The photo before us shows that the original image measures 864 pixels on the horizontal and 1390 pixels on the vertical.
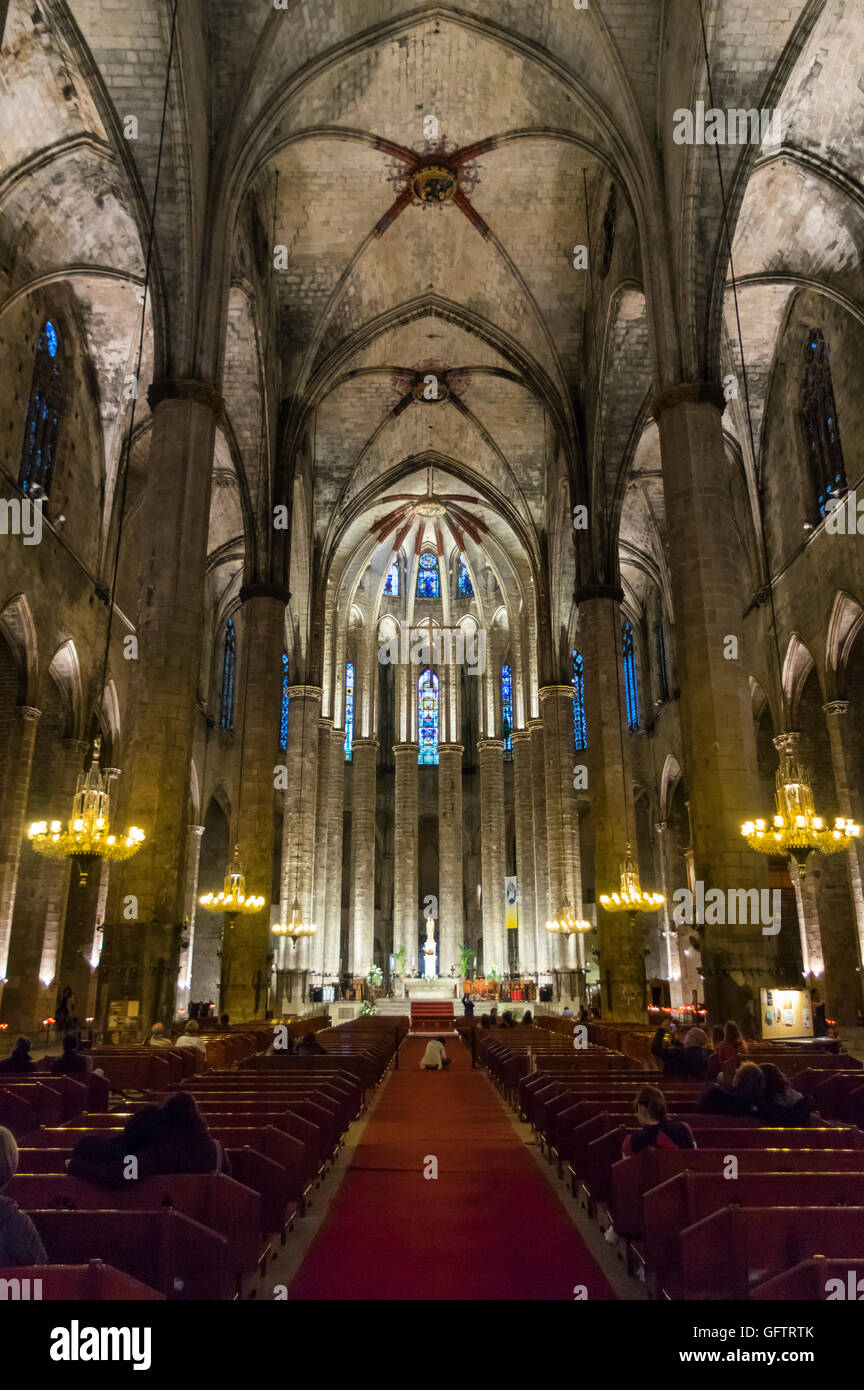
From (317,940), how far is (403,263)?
22.3 m

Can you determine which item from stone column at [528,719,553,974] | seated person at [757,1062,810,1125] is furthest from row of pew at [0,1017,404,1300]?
stone column at [528,719,553,974]

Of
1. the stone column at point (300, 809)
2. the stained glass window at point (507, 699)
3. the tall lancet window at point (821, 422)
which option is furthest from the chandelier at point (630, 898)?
the stained glass window at point (507, 699)

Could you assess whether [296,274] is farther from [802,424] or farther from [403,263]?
[802,424]

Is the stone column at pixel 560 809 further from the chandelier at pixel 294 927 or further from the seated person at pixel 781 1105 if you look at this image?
the seated person at pixel 781 1105

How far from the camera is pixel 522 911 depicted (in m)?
35.2

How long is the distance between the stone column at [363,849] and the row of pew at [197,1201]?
2898 centimetres

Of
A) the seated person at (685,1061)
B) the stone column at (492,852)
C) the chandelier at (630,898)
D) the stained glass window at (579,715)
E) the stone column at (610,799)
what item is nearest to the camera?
the seated person at (685,1061)

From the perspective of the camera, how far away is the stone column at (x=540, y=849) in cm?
3253

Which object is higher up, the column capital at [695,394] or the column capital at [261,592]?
the column capital at [261,592]

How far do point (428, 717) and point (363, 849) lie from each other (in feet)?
27.9

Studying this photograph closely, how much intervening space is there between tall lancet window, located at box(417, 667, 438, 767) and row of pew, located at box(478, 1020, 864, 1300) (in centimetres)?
3504

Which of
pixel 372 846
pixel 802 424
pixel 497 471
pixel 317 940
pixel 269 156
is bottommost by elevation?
pixel 317 940

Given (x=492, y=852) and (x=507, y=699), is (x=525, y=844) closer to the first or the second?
(x=492, y=852)

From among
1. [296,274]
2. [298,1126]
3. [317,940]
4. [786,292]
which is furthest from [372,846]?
[298,1126]
